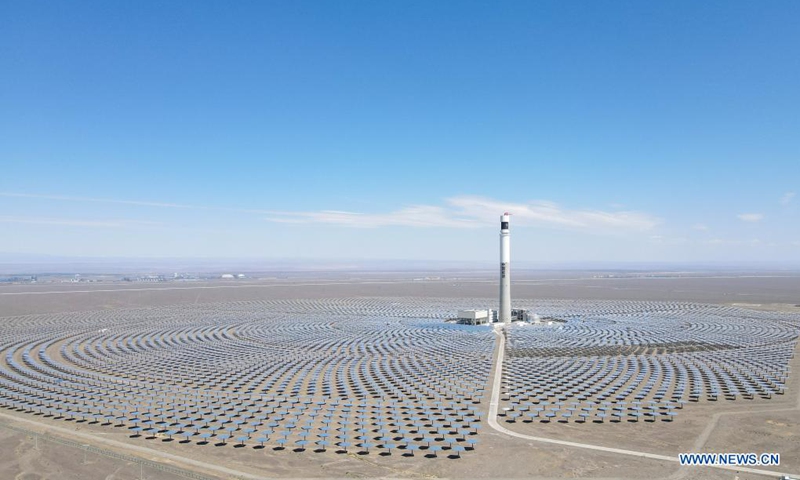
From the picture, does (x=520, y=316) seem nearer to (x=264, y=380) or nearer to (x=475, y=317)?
(x=475, y=317)

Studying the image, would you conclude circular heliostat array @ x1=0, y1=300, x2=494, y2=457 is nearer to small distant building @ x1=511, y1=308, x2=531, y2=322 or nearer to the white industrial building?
the white industrial building

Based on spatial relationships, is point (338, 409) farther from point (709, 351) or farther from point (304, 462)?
point (709, 351)

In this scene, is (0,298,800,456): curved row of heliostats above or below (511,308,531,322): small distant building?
below

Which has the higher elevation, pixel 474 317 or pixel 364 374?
pixel 474 317

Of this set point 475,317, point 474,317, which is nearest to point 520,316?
point 475,317

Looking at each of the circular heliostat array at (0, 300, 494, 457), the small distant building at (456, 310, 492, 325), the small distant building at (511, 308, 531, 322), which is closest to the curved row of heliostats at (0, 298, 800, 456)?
the circular heliostat array at (0, 300, 494, 457)

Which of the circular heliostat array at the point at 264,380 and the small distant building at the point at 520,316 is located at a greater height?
the small distant building at the point at 520,316

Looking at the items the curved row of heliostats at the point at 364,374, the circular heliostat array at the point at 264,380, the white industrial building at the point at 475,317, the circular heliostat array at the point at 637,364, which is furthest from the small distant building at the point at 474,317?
the circular heliostat array at the point at 637,364

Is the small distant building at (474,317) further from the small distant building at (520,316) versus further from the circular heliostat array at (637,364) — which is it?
the circular heliostat array at (637,364)
